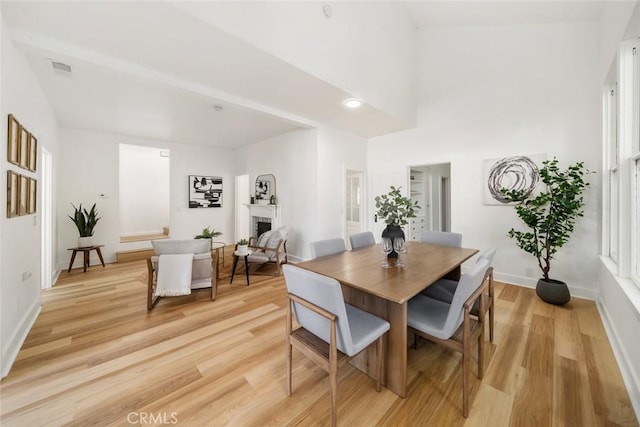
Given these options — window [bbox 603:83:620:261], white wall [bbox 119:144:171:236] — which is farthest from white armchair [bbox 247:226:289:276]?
white wall [bbox 119:144:171:236]

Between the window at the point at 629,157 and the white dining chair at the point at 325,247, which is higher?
the window at the point at 629,157

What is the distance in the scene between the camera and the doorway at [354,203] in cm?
518

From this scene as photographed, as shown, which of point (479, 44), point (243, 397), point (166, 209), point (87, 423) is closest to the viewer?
point (87, 423)

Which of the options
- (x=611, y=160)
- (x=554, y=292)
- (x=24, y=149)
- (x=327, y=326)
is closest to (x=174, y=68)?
(x=24, y=149)

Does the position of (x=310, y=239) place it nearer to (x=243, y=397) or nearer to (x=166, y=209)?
(x=243, y=397)

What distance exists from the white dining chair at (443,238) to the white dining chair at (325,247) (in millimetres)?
1173

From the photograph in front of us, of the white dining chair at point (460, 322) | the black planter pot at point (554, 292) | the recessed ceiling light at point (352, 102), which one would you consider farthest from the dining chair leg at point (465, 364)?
the recessed ceiling light at point (352, 102)

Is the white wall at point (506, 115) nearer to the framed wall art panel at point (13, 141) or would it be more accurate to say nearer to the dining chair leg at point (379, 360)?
the dining chair leg at point (379, 360)

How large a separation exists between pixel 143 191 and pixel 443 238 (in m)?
8.20

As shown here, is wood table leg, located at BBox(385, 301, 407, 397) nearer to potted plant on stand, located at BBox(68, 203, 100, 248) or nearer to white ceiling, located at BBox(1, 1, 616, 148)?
white ceiling, located at BBox(1, 1, 616, 148)

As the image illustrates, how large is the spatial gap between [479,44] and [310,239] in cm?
412

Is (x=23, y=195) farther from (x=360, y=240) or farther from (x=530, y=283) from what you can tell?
(x=530, y=283)

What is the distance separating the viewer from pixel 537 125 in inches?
128

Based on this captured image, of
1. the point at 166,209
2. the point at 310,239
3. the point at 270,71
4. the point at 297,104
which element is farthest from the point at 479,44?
the point at 166,209
